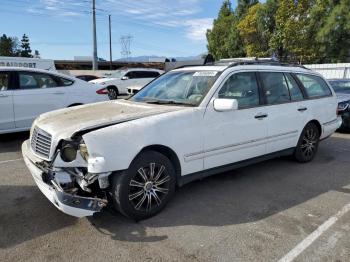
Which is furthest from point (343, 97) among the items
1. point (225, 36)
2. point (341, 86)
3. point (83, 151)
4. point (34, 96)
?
point (225, 36)

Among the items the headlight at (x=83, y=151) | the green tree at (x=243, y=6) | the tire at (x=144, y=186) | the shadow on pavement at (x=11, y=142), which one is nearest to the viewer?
the headlight at (x=83, y=151)

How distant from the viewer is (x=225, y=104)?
425 centimetres

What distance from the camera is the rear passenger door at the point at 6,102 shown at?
7180 mm

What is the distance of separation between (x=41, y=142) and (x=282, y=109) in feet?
11.5

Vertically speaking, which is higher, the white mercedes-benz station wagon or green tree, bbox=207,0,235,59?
green tree, bbox=207,0,235,59

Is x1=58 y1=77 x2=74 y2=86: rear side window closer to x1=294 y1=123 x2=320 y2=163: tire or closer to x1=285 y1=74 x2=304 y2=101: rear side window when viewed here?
x1=285 y1=74 x2=304 y2=101: rear side window

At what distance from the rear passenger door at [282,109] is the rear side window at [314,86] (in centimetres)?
28

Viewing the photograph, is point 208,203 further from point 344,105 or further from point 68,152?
point 344,105

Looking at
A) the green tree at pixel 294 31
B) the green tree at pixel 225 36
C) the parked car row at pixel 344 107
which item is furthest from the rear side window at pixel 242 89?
the green tree at pixel 225 36

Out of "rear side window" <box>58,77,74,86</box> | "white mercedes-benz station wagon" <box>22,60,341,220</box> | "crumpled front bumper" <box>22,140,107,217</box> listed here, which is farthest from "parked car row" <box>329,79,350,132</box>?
"crumpled front bumper" <box>22,140,107,217</box>

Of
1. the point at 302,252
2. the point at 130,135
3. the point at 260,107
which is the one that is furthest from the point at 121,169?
the point at 260,107

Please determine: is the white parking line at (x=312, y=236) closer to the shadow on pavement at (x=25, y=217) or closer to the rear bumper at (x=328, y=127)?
the shadow on pavement at (x=25, y=217)

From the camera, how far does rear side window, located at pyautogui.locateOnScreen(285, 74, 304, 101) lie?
5.80 meters

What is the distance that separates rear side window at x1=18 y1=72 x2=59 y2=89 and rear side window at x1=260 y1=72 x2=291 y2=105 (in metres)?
4.82
